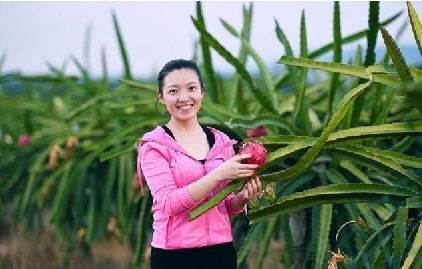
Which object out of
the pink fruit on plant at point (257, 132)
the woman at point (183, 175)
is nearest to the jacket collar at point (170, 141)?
the woman at point (183, 175)

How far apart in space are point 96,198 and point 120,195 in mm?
233

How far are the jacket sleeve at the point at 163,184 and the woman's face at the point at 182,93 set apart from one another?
0.25 feet

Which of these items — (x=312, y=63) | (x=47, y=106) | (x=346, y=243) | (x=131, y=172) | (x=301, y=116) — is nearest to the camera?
(x=312, y=63)

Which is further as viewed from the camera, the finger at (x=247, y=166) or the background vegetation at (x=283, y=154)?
the background vegetation at (x=283, y=154)

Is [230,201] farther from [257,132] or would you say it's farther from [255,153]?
[257,132]

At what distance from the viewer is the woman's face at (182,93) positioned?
120 cm

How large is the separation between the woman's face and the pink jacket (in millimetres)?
50

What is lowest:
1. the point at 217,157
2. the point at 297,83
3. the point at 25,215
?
the point at 25,215

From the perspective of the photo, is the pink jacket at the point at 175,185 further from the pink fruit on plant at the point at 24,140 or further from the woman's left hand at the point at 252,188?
the pink fruit on plant at the point at 24,140

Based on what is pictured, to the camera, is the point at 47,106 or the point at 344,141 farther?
the point at 47,106

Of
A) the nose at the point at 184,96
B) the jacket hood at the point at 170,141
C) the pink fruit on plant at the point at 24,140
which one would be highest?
the nose at the point at 184,96

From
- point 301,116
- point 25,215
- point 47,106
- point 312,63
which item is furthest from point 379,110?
point 47,106

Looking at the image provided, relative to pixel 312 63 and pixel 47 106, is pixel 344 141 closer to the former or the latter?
pixel 312 63

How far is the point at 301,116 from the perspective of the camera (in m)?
1.85
